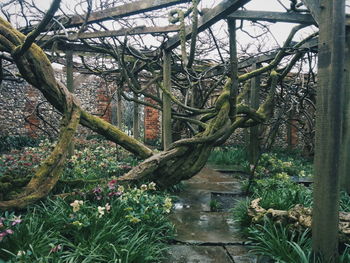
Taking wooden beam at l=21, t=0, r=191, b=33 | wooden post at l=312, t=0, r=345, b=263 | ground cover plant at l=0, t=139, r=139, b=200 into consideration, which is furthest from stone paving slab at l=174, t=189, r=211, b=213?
wooden beam at l=21, t=0, r=191, b=33

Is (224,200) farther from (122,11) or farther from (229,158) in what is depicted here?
(229,158)

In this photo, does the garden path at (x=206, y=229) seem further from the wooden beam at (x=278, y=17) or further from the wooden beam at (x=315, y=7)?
the wooden beam at (x=278, y=17)

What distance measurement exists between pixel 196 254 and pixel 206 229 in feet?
1.95

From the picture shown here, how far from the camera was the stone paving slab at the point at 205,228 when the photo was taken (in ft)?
8.94

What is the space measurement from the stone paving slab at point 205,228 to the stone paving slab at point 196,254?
0.41ft

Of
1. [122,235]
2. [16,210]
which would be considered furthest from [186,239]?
[16,210]

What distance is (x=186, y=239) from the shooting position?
2723 millimetres

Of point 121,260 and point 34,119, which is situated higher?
point 34,119

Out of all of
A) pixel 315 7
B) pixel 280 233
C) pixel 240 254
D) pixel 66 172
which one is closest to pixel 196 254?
pixel 240 254

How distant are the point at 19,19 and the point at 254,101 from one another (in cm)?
515

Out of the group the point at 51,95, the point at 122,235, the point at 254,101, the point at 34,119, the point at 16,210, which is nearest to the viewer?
the point at 122,235

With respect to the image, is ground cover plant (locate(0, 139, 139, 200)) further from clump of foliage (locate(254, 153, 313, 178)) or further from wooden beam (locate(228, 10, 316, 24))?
wooden beam (locate(228, 10, 316, 24))

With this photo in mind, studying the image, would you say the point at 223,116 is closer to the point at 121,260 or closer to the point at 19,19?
the point at 121,260

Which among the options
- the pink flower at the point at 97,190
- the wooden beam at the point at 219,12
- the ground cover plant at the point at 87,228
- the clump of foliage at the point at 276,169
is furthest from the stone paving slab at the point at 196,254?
the clump of foliage at the point at 276,169
